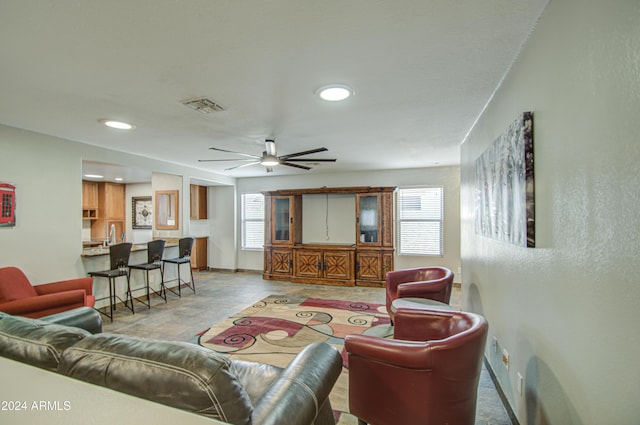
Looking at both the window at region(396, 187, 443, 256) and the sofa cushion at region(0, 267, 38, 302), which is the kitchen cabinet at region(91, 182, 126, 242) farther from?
the window at region(396, 187, 443, 256)

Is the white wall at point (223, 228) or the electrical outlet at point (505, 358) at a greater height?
the white wall at point (223, 228)

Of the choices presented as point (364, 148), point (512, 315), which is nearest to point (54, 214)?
point (364, 148)

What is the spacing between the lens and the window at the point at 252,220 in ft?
23.7

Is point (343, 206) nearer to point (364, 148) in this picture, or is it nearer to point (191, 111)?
point (364, 148)

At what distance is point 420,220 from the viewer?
6000 mm

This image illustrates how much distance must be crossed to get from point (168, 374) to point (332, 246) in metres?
5.15

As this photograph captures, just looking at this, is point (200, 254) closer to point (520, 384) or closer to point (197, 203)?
point (197, 203)

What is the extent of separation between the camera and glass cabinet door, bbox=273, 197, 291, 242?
6461mm

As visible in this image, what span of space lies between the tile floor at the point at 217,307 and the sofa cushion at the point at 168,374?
1885 millimetres

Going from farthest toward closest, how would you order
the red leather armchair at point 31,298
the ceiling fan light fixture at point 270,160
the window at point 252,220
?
the window at point 252,220 < the ceiling fan light fixture at point 270,160 < the red leather armchair at point 31,298

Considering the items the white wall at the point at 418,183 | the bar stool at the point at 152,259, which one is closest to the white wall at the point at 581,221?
the white wall at the point at 418,183

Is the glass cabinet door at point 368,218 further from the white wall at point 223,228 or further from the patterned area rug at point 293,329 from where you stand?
the white wall at point 223,228

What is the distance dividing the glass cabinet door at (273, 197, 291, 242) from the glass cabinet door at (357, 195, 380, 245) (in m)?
1.59

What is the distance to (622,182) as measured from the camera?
2.99 feet
